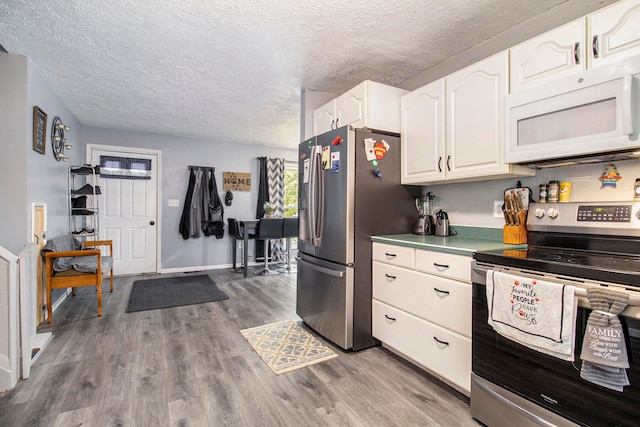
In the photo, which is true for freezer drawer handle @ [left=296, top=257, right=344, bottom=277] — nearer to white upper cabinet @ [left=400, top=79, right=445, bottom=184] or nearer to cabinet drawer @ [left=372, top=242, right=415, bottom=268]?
cabinet drawer @ [left=372, top=242, right=415, bottom=268]

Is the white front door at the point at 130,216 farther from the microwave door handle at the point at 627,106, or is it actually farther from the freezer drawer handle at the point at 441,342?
the microwave door handle at the point at 627,106

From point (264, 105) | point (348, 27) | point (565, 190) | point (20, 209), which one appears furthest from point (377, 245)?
point (20, 209)

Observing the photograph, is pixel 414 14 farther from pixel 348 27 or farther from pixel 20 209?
pixel 20 209

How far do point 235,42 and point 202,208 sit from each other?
357 centimetres

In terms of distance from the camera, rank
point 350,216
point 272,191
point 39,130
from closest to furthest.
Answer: point 350,216 < point 39,130 < point 272,191

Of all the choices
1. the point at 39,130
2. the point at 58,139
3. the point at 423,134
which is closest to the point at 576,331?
the point at 423,134

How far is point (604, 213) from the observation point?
159 centimetres

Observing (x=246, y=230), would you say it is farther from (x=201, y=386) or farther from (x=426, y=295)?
(x=426, y=295)

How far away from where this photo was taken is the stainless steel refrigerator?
2.33 m

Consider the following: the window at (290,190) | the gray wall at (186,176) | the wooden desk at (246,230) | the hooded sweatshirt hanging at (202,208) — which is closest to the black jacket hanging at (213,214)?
the hooded sweatshirt hanging at (202,208)

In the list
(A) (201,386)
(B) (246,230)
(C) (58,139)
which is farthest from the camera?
(B) (246,230)

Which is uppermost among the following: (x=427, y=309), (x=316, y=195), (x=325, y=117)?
(x=325, y=117)

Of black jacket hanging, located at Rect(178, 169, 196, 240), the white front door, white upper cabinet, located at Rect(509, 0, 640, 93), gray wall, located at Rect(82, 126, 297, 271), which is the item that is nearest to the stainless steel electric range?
white upper cabinet, located at Rect(509, 0, 640, 93)

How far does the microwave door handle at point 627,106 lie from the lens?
1.30 meters
